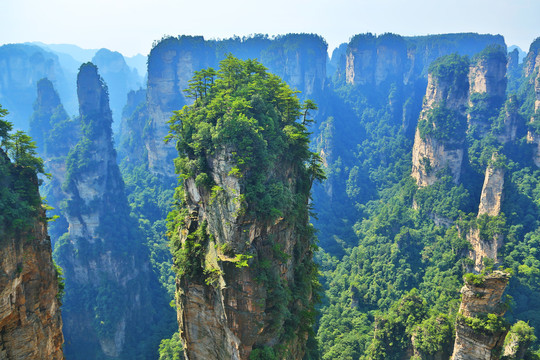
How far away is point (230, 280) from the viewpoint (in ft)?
69.1

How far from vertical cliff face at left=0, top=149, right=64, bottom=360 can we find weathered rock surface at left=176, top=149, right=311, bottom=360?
7367mm

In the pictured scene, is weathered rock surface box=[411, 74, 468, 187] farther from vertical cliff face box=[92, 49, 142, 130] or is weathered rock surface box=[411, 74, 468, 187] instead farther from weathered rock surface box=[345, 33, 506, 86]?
vertical cliff face box=[92, 49, 142, 130]

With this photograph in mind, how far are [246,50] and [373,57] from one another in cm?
4217

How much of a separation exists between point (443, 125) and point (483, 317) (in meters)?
50.4

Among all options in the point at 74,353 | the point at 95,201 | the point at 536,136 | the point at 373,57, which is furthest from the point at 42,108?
the point at 536,136

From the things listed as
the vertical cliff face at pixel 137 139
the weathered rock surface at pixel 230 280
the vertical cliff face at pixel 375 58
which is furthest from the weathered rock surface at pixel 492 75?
the vertical cliff face at pixel 137 139

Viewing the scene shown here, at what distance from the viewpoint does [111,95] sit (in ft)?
566

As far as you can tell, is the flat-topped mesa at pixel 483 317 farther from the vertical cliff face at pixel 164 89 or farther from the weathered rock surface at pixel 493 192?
the vertical cliff face at pixel 164 89

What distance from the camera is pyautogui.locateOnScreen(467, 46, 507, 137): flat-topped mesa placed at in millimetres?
74250

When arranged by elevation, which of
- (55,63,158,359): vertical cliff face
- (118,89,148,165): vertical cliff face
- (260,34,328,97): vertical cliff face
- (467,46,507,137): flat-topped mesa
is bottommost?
(55,63,158,359): vertical cliff face

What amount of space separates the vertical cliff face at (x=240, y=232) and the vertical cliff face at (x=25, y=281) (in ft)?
23.8

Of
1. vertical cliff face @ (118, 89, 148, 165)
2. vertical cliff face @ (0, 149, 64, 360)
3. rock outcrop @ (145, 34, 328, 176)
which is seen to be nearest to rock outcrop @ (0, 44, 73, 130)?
vertical cliff face @ (118, 89, 148, 165)

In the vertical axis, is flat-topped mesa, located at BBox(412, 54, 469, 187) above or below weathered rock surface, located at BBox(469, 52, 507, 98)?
below

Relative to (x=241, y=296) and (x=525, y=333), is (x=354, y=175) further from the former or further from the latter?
(x=241, y=296)
